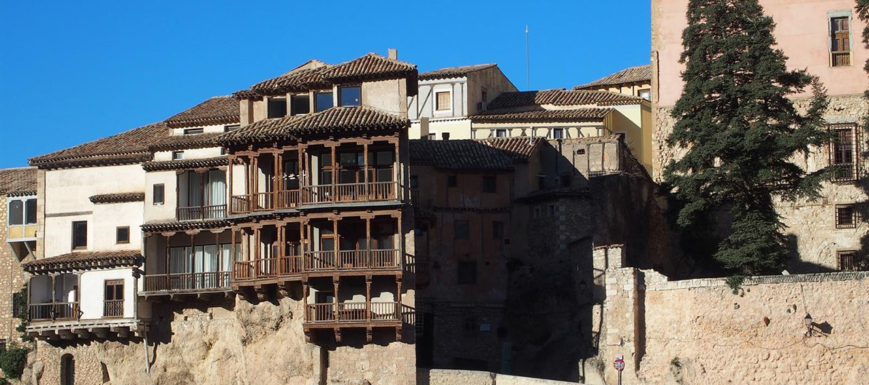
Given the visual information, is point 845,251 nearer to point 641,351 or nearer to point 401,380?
point 641,351

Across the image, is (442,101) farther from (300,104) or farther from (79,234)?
(79,234)

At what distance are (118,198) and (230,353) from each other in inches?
348

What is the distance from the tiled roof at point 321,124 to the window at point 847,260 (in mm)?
20729

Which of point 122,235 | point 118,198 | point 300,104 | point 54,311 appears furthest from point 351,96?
point 54,311

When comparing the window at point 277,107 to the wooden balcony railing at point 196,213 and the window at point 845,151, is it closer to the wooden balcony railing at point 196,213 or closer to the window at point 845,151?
the wooden balcony railing at point 196,213

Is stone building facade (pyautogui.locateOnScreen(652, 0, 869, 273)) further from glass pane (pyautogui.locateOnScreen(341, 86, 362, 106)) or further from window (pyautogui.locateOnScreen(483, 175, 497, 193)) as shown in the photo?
glass pane (pyautogui.locateOnScreen(341, 86, 362, 106))

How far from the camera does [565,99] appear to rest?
77062 mm

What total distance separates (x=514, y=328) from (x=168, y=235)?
15093mm

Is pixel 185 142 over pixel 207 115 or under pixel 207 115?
under

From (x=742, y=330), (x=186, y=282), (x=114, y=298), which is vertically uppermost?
(x=186, y=282)

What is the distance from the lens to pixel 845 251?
62.2 meters

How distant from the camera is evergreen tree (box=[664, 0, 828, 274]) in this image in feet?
174

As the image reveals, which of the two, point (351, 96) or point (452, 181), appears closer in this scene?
point (351, 96)

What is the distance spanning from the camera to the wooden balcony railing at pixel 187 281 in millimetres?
58406
